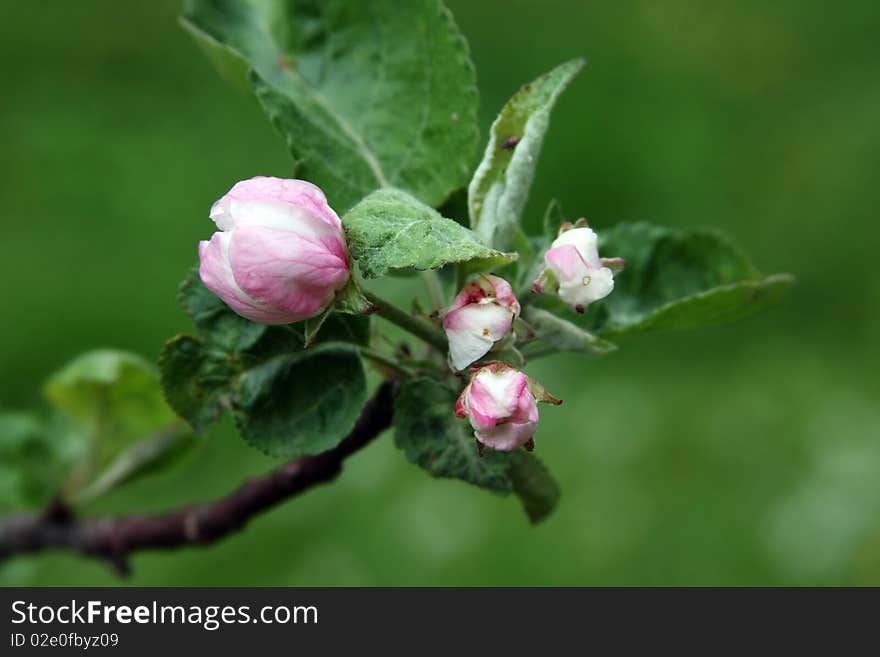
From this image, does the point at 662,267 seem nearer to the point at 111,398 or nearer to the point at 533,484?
the point at 533,484

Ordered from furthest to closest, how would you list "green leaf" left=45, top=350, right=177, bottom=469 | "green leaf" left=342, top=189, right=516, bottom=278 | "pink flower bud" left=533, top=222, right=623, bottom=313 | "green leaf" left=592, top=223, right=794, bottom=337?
"green leaf" left=45, top=350, right=177, bottom=469 → "green leaf" left=592, top=223, right=794, bottom=337 → "pink flower bud" left=533, top=222, right=623, bottom=313 → "green leaf" left=342, top=189, right=516, bottom=278

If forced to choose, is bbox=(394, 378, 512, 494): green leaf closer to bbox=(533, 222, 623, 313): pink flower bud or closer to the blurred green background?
bbox=(533, 222, 623, 313): pink flower bud

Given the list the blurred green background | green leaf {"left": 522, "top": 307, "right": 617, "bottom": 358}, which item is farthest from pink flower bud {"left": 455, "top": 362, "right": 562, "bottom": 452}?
the blurred green background

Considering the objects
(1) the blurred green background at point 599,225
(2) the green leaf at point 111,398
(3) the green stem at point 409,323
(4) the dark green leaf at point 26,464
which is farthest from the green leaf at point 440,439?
(1) the blurred green background at point 599,225

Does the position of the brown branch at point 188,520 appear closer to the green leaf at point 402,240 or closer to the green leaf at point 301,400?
the green leaf at point 301,400

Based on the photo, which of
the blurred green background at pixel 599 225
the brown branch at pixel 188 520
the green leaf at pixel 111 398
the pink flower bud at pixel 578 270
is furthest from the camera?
the blurred green background at pixel 599 225
